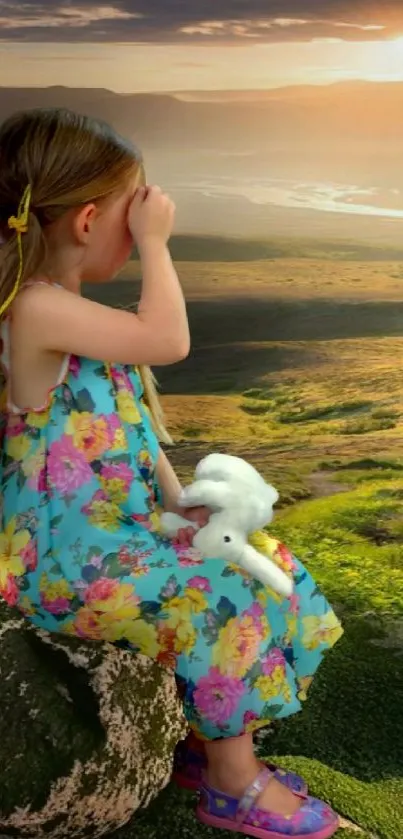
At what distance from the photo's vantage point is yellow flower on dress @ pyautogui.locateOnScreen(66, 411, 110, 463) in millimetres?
1447

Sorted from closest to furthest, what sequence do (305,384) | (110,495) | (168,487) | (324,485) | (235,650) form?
(235,650) → (110,495) → (168,487) → (324,485) → (305,384)

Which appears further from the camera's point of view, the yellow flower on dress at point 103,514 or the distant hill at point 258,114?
the distant hill at point 258,114

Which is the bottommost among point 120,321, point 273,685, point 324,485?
point 324,485

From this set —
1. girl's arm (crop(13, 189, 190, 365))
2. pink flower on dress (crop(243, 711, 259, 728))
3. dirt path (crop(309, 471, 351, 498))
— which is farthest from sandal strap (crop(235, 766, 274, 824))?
dirt path (crop(309, 471, 351, 498))

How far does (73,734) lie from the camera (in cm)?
140

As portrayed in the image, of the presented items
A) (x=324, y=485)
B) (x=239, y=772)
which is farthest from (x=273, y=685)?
(x=324, y=485)

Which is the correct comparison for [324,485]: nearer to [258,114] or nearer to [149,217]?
[258,114]

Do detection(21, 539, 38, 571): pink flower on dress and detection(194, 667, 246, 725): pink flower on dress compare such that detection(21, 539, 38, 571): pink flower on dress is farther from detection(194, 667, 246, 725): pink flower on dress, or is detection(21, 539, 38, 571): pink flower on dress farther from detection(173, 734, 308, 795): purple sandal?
detection(173, 734, 308, 795): purple sandal

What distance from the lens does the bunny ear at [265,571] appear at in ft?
4.48

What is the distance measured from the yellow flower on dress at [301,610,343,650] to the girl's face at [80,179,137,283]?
0.53 meters

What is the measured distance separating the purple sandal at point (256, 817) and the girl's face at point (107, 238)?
69 cm

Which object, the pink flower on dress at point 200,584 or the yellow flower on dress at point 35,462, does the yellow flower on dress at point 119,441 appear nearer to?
the yellow flower on dress at point 35,462

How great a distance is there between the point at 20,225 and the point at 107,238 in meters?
0.13

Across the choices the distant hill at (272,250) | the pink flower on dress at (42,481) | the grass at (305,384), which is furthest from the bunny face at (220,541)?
the distant hill at (272,250)
